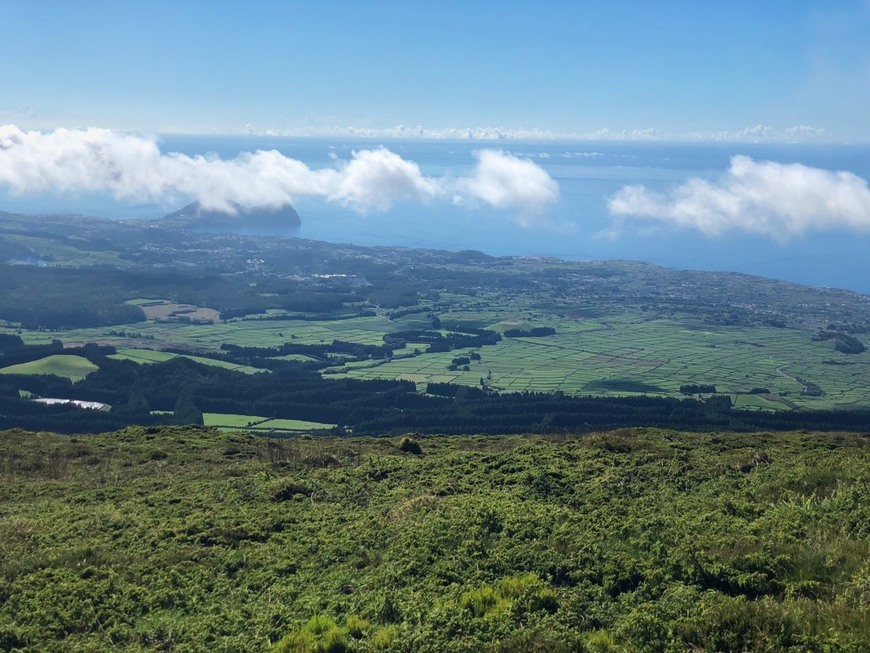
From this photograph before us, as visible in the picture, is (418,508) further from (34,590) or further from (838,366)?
(838,366)

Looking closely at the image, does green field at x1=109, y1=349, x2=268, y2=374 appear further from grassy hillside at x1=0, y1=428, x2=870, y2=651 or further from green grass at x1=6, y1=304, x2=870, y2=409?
grassy hillside at x1=0, y1=428, x2=870, y2=651

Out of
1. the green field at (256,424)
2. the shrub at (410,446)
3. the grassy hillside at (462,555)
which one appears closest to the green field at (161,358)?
the green field at (256,424)

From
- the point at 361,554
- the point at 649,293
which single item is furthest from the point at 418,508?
the point at 649,293

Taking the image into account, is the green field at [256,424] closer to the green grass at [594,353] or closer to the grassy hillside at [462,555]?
the green grass at [594,353]

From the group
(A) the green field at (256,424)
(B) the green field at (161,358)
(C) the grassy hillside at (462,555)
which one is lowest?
(A) the green field at (256,424)

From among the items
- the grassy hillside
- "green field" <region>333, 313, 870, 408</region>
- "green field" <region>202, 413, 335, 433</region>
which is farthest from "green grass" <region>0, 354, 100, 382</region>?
the grassy hillside

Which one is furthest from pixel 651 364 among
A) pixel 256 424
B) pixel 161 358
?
pixel 161 358
